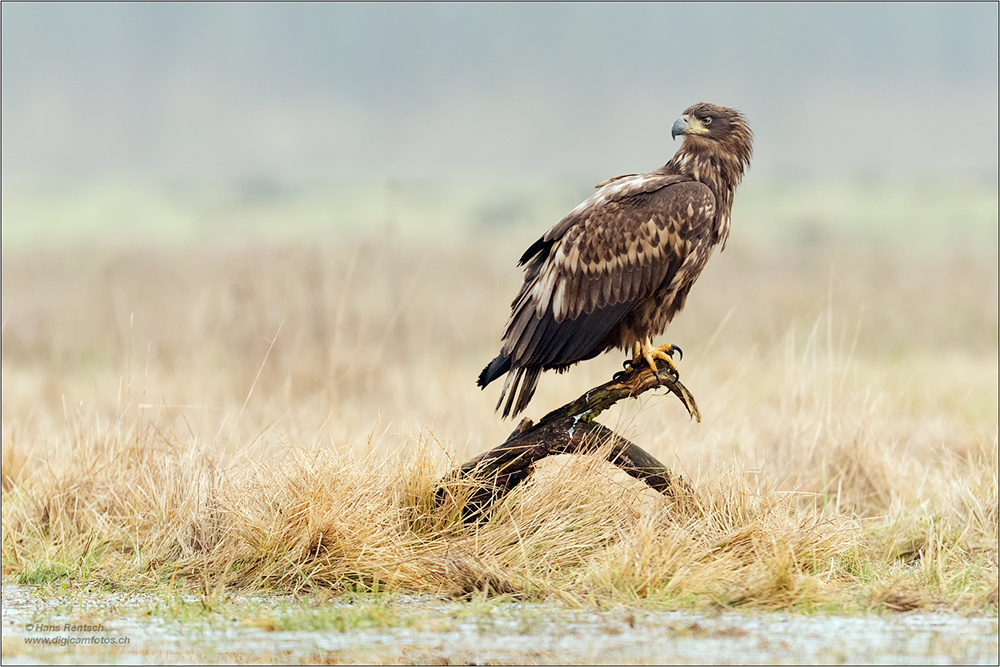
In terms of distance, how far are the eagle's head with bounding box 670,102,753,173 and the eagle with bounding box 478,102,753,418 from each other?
0.30 feet

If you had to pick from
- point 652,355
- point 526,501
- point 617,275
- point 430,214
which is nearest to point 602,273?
point 617,275

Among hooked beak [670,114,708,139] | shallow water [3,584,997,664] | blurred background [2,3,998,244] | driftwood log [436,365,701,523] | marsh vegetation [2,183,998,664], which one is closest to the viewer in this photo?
shallow water [3,584,997,664]

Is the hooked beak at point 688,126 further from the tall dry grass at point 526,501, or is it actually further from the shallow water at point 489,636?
the shallow water at point 489,636

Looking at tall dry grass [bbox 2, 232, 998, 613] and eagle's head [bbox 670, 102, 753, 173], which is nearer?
tall dry grass [bbox 2, 232, 998, 613]

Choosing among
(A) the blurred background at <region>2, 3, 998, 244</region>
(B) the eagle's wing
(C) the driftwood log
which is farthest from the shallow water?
(A) the blurred background at <region>2, 3, 998, 244</region>

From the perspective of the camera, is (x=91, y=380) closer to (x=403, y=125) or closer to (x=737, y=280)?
(x=737, y=280)

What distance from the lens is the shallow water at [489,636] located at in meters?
4.43

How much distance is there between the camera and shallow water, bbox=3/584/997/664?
443 cm

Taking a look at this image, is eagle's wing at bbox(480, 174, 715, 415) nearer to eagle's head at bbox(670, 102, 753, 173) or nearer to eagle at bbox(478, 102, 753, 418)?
eagle at bbox(478, 102, 753, 418)

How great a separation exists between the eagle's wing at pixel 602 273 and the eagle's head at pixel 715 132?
11.3 inches

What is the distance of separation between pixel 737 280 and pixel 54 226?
30.8m

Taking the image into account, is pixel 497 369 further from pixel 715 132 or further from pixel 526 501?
pixel 715 132

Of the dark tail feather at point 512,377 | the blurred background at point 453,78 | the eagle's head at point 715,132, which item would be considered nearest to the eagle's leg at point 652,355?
the dark tail feather at point 512,377

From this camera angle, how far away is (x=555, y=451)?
571 centimetres
